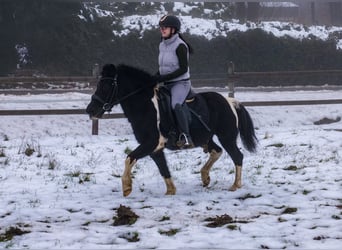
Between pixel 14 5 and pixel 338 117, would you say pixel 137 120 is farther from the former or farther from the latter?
pixel 14 5

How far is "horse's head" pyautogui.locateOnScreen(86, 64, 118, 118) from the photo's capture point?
6152 mm

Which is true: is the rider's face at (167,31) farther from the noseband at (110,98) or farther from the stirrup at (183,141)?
the stirrup at (183,141)

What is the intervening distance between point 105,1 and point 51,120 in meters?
12.3

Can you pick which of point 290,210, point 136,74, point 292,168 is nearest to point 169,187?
point 136,74

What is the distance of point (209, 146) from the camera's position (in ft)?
23.7

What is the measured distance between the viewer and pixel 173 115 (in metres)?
6.45

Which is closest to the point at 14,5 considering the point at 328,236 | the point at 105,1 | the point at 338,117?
the point at 105,1

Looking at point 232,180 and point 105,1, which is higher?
point 105,1

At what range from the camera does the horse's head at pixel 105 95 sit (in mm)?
6152

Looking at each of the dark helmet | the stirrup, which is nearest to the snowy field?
the stirrup

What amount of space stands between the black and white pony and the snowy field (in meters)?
0.42

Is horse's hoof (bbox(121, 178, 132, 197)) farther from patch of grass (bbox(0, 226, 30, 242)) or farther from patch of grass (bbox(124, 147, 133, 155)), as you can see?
patch of grass (bbox(124, 147, 133, 155))

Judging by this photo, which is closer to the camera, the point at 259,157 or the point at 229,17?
the point at 259,157

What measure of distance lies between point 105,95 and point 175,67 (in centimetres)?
97
